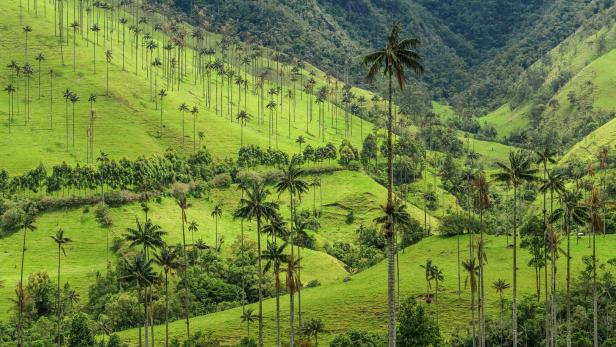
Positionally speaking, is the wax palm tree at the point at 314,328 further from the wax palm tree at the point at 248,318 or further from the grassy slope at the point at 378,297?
the wax palm tree at the point at 248,318

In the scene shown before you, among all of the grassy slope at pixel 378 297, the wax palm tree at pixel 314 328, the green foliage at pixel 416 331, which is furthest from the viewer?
the grassy slope at pixel 378 297

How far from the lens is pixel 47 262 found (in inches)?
7594

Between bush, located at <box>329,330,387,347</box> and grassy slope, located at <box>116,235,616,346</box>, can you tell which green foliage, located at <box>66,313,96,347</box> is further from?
bush, located at <box>329,330,387,347</box>

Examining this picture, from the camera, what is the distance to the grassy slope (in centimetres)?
14012

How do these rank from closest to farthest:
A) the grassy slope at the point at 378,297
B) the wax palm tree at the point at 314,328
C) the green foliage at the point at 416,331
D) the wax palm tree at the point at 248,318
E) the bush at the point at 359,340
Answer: the green foliage at the point at 416,331 < the bush at the point at 359,340 < the wax palm tree at the point at 314,328 < the wax palm tree at the point at 248,318 < the grassy slope at the point at 378,297

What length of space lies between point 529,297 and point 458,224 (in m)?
55.8

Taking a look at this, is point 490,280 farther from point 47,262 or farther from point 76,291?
point 47,262

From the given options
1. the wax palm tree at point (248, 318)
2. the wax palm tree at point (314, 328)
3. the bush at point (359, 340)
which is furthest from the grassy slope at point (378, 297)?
the bush at point (359, 340)

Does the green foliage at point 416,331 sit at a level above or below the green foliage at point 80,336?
above

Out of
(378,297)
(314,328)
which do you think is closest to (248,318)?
(314,328)

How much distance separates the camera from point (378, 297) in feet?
501

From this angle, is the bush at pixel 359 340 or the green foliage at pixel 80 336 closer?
the bush at pixel 359 340

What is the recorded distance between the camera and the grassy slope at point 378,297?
5517 inches

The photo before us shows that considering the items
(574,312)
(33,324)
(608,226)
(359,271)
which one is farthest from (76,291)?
(608,226)
